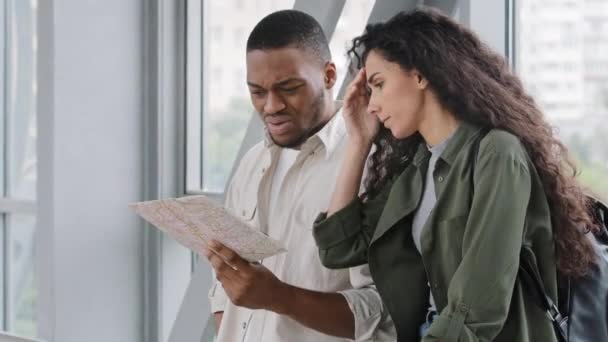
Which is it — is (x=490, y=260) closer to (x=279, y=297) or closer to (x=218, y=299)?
(x=279, y=297)

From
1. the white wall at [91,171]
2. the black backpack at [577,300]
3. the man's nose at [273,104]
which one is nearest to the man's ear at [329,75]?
the man's nose at [273,104]

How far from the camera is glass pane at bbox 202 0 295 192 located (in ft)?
11.3

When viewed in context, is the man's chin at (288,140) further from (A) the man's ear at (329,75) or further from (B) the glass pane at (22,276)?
(B) the glass pane at (22,276)

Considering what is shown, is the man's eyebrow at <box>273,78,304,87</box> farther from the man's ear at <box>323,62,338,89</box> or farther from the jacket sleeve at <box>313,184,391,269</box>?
the jacket sleeve at <box>313,184,391,269</box>

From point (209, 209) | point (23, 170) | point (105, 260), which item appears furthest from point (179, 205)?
point (23, 170)

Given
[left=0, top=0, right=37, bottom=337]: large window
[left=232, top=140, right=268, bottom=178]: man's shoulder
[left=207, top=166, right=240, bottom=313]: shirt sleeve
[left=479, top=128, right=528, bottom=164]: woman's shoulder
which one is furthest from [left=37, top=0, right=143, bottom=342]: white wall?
[left=479, top=128, right=528, bottom=164]: woman's shoulder

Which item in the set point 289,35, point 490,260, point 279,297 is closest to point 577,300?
point 490,260

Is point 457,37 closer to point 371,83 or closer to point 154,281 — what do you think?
point 371,83

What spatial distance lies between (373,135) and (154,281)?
6.61 feet

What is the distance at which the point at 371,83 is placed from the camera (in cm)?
168

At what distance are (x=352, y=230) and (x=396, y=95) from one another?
0.29 metres

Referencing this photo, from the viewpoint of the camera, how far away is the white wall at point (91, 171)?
332 centimetres

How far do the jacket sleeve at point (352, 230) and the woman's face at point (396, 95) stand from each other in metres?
0.18

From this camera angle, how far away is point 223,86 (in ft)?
11.5
